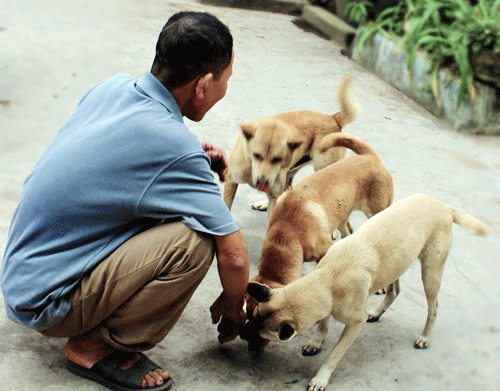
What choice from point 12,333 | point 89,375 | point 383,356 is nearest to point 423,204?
point 383,356

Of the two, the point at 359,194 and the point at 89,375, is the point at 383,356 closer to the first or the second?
the point at 359,194

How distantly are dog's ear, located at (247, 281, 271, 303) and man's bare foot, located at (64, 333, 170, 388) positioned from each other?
57 centimetres

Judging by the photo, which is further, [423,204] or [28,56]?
[28,56]

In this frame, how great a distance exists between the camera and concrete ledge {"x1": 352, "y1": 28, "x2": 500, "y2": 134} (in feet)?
22.2

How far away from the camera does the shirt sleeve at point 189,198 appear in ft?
6.73

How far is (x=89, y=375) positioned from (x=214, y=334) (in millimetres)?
751

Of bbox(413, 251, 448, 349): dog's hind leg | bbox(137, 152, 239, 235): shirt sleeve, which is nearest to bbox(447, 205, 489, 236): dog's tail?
bbox(413, 251, 448, 349): dog's hind leg

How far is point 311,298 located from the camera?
8.09 feet

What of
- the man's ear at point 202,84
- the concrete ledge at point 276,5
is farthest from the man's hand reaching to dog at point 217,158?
the concrete ledge at point 276,5

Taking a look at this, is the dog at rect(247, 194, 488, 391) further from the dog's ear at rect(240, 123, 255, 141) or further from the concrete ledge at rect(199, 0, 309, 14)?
the concrete ledge at rect(199, 0, 309, 14)

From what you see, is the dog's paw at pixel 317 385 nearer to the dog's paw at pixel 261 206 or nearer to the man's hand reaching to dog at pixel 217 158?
the man's hand reaching to dog at pixel 217 158

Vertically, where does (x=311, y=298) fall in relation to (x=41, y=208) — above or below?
below

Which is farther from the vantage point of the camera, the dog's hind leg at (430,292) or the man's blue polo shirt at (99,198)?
the dog's hind leg at (430,292)

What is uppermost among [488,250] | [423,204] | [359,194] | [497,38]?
[497,38]
